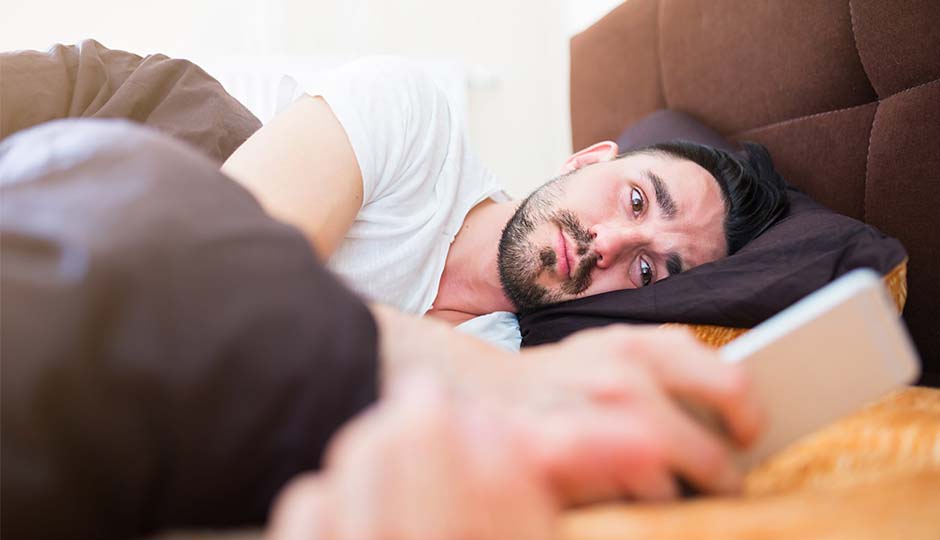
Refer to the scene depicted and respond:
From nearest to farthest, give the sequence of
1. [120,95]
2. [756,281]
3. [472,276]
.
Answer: [756,281]
[120,95]
[472,276]

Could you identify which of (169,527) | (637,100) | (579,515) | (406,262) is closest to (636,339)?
(579,515)

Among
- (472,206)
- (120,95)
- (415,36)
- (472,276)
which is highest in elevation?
(120,95)

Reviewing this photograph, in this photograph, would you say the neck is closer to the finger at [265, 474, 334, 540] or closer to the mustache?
the mustache

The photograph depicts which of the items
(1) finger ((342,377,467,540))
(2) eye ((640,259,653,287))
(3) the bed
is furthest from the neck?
(1) finger ((342,377,467,540))

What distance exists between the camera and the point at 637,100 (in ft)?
5.87

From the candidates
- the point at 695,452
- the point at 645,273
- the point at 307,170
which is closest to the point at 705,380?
the point at 695,452

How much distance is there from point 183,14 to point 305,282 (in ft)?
7.41

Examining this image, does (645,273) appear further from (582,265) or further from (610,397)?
(610,397)

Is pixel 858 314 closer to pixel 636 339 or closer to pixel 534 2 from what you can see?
pixel 636 339

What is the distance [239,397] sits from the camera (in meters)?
0.35

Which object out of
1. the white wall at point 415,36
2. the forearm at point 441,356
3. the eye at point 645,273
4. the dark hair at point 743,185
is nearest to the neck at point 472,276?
the eye at point 645,273

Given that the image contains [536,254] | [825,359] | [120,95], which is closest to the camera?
[825,359]

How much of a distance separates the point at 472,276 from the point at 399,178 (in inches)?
9.8

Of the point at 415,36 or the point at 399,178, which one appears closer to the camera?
the point at 399,178
